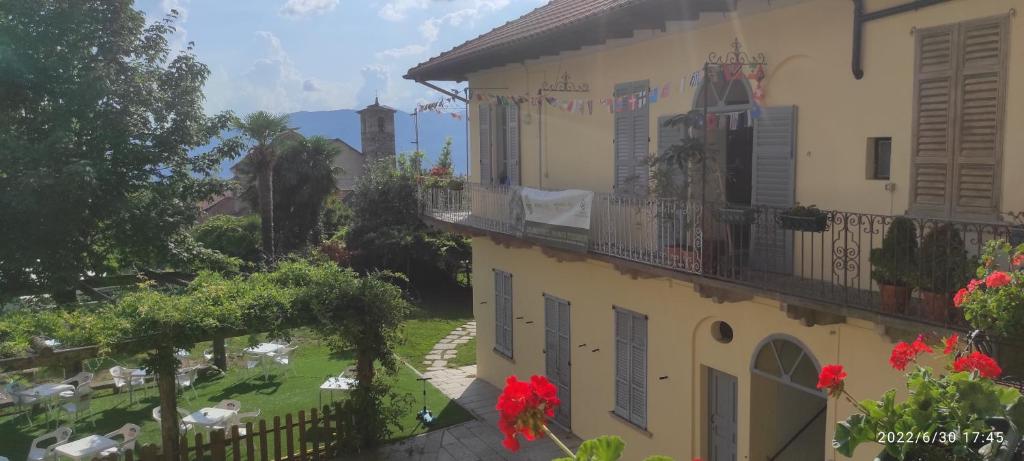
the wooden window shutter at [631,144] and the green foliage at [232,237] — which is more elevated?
the wooden window shutter at [631,144]

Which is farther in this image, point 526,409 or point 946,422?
point 526,409

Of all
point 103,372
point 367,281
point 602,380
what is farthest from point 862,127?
point 103,372

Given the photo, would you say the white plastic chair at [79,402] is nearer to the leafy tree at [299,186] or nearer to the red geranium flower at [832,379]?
the red geranium flower at [832,379]

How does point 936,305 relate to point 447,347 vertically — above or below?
above

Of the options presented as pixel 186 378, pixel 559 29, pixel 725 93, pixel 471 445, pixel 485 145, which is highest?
pixel 559 29

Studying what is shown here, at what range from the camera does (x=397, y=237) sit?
27.9 metres

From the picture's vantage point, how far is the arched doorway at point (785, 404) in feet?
27.8

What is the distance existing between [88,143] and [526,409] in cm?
1276

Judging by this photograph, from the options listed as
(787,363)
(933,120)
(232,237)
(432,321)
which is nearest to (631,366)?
(787,363)

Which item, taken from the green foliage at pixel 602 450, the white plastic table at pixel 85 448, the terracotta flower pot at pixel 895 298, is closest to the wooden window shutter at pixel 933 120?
the terracotta flower pot at pixel 895 298

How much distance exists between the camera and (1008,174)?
635cm

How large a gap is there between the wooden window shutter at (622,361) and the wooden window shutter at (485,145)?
→ 17.2 feet

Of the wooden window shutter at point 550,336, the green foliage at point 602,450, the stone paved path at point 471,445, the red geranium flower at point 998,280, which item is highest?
the red geranium flower at point 998,280

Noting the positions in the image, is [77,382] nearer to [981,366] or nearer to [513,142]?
[513,142]
